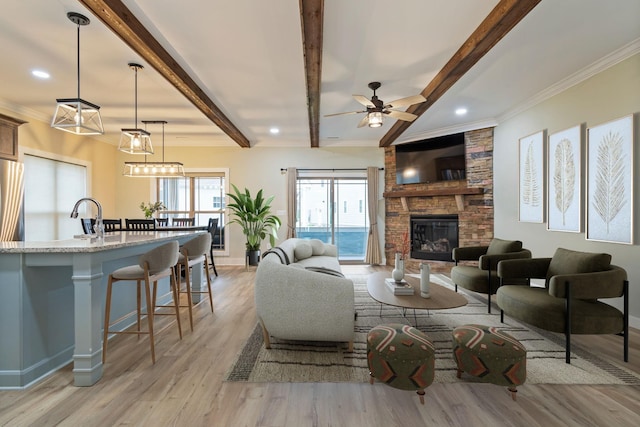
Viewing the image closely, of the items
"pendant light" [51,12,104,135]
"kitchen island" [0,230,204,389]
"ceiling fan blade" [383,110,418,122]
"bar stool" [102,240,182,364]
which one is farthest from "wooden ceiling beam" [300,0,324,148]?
"kitchen island" [0,230,204,389]

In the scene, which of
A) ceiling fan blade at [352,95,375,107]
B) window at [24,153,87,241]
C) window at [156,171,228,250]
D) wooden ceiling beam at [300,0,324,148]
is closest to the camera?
wooden ceiling beam at [300,0,324,148]

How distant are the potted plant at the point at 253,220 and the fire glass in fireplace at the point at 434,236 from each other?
9.56 feet

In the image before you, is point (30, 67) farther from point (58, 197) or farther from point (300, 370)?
point (300, 370)

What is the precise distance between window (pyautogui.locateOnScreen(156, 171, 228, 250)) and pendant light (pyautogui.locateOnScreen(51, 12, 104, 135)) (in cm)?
416

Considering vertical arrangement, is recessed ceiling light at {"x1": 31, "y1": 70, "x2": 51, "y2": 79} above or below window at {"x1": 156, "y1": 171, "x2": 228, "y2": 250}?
above

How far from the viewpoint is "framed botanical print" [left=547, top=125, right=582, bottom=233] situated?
3.61 meters

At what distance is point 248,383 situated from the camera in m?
2.12

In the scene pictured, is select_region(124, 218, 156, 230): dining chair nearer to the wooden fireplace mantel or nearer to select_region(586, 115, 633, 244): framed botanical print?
the wooden fireplace mantel

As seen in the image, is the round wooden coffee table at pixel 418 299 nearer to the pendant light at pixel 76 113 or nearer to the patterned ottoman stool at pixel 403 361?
the patterned ottoman stool at pixel 403 361

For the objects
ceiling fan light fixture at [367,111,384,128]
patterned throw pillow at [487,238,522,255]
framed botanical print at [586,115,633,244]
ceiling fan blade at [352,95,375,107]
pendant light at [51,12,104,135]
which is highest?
ceiling fan blade at [352,95,375,107]

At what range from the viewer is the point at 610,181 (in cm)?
320

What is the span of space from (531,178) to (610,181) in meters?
1.22

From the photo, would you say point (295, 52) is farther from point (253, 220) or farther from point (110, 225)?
point (110, 225)

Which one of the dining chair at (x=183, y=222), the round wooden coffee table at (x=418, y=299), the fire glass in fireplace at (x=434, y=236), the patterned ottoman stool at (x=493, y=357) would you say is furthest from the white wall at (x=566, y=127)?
the dining chair at (x=183, y=222)
